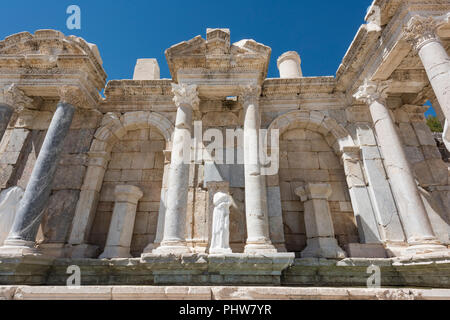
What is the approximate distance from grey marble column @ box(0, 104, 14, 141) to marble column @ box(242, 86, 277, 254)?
6.76 meters

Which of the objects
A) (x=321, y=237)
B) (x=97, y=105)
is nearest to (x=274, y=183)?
(x=321, y=237)

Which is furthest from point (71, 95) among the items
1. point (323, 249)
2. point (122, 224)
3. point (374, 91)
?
point (374, 91)

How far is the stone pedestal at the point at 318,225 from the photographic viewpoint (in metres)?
5.97

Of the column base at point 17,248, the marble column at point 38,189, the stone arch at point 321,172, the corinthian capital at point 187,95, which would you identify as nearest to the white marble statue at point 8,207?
the marble column at point 38,189

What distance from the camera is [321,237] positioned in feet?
20.2

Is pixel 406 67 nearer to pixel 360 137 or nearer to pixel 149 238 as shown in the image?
pixel 360 137

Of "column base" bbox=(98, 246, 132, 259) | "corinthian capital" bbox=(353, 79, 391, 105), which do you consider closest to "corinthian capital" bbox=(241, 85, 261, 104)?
"corinthian capital" bbox=(353, 79, 391, 105)

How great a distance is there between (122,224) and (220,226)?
3.00m

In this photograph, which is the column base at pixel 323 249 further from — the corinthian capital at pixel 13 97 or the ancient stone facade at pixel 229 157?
the corinthian capital at pixel 13 97

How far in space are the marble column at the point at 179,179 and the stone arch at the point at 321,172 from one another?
269 cm

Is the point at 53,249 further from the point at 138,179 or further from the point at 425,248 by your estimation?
the point at 425,248

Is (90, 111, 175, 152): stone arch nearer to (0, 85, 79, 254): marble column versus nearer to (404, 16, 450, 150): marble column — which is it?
(0, 85, 79, 254): marble column
